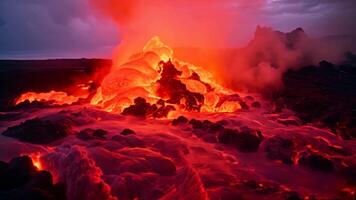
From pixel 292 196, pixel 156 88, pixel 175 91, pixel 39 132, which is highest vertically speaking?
pixel 156 88

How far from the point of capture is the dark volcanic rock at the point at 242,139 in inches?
627

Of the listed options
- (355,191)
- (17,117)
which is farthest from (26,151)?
(355,191)

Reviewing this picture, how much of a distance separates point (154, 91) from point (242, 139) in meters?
9.32

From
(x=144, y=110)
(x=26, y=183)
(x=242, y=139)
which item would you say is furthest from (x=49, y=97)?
(x=26, y=183)

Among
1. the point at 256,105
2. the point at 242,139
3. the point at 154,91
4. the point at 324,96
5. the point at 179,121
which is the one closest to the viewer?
the point at 242,139

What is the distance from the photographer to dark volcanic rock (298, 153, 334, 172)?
1395 cm

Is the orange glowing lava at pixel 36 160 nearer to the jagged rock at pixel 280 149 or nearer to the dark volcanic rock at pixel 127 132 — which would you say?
the dark volcanic rock at pixel 127 132

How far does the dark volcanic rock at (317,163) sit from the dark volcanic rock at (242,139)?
85.5 inches

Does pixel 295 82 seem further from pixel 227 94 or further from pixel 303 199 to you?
pixel 303 199

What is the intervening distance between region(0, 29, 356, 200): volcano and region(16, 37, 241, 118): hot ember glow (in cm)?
7

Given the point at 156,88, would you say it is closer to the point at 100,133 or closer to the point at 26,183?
the point at 100,133

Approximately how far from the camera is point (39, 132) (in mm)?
16391

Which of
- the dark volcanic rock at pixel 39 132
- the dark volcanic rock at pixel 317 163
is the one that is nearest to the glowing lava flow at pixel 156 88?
the dark volcanic rock at pixel 39 132

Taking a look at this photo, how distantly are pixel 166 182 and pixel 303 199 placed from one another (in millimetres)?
4202
